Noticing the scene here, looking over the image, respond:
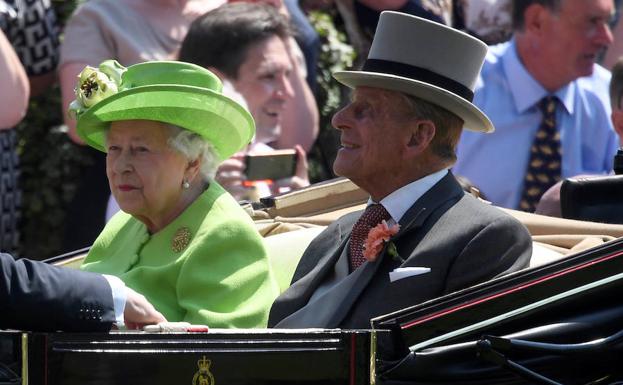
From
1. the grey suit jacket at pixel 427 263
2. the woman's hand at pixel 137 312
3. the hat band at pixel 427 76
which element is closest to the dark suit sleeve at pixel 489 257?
the grey suit jacket at pixel 427 263

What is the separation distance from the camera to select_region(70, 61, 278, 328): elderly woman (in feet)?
14.1

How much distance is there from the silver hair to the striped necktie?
2305mm

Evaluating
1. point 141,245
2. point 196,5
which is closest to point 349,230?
point 141,245

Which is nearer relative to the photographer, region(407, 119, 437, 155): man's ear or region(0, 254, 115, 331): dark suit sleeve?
region(0, 254, 115, 331): dark suit sleeve

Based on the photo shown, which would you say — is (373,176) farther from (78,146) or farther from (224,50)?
(78,146)

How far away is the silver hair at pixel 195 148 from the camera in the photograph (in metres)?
4.45

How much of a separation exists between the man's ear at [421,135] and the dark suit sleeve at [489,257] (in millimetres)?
390

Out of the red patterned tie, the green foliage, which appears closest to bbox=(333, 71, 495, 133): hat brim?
the red patterned tie

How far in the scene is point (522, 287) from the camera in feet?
12.0

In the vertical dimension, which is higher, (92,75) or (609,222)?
(92,75)

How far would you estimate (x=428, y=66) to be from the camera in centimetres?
442

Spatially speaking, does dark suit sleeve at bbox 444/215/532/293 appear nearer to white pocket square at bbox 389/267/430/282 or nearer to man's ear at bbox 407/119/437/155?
white pocket square at bbox 389/267/430/282

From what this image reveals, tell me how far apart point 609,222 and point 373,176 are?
86 centimetres

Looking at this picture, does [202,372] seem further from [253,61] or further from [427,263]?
[253,61]
